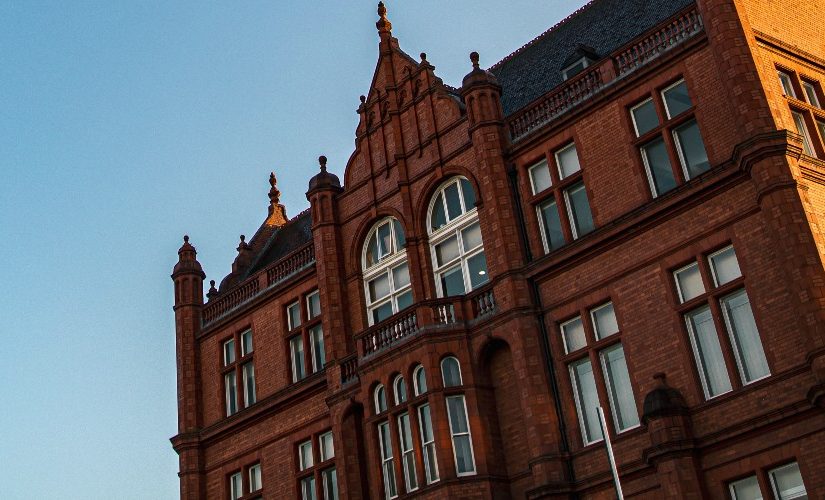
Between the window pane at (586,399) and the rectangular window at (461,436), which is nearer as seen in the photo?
the window pane at (586,399)

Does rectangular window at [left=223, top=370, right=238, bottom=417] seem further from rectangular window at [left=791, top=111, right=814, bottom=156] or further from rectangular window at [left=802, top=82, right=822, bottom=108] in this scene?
rectangular window at [left=802, top=82, right=822, bottom=108]

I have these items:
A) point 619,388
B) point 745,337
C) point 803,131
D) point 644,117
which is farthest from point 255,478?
point 803,131

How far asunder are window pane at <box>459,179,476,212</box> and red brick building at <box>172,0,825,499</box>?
0.23 ft

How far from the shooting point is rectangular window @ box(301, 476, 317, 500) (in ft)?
117

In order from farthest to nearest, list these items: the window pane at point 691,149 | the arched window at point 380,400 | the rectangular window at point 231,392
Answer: the rectangular window at point 231,392, the arched window at point 380,400, the window pane at point 691,149

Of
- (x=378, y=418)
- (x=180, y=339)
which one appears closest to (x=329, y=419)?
(x=378, y=418)

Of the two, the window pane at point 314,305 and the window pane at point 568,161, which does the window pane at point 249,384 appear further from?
the window pane at point 568,161

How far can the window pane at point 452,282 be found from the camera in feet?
110

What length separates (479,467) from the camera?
29.6m

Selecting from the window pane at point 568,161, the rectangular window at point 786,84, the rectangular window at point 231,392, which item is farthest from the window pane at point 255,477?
the rectangular window at point 786,84

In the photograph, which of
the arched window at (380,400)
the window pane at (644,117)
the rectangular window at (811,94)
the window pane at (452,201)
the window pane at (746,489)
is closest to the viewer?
the window pane at (746,489)

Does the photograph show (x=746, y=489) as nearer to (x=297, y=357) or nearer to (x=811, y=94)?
(x=811, y=94)

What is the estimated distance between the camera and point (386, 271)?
35594 millimetres

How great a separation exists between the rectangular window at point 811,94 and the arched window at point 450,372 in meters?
11.3
